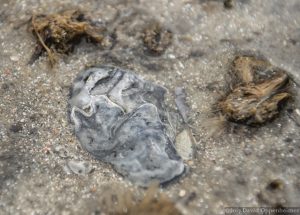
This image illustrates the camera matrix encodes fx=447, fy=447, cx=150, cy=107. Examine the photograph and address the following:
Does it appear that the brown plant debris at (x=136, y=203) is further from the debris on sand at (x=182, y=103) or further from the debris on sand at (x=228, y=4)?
the debris on sand at (x=228, y=4)

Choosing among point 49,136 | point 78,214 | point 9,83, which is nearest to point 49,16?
point 9,83

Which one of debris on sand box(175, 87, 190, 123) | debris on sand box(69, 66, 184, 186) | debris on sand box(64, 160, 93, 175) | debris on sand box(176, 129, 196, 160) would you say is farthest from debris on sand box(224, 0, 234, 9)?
debris on sand box(64, 160, 93, 175)

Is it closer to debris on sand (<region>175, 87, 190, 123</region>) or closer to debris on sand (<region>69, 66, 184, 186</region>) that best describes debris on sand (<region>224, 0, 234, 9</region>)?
debris on sand (<region>175, 87, 190, 123</region>)

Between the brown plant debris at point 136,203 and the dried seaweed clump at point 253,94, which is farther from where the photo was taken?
the dried seaweed clump at point 253,94

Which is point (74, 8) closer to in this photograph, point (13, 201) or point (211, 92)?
point (211, 92)

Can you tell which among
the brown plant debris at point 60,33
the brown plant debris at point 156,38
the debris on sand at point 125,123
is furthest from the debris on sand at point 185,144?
the brown plant debris at point 60,33

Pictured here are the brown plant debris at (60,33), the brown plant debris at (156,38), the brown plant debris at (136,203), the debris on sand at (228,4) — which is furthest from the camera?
the debris on sand at (228,4)

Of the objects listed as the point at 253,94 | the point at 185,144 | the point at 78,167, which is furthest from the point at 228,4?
the point at 78,167
